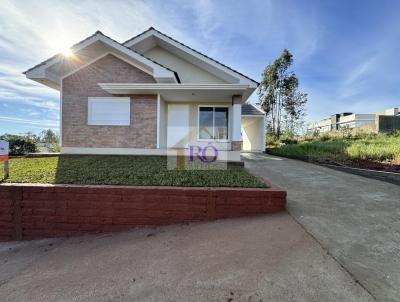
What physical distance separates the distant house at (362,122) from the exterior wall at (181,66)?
16477mm

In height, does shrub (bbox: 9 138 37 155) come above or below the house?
below

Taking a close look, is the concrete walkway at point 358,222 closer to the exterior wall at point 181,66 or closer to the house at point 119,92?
the house at point 119,92

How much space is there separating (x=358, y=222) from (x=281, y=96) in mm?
20477

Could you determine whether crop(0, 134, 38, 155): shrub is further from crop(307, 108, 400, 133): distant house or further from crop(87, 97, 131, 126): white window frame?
crop(307, 108, 400, 133): distant house

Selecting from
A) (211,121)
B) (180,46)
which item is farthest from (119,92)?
(211,121)

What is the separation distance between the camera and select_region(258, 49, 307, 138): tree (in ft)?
71.7

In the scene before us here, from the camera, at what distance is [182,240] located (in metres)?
3.50

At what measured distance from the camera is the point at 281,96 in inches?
883

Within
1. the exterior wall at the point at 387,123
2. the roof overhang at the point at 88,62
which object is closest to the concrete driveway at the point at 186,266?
the roof overhang at the point at 88,62

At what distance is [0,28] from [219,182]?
446 inches

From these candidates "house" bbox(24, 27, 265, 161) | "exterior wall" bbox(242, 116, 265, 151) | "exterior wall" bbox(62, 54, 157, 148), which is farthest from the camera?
"exterior wall" bbox(242, 116, 265, 151)

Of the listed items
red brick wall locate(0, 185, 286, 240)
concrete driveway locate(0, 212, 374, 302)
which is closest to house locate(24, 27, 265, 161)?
red brick wall locate(0, 185, 286, 240)

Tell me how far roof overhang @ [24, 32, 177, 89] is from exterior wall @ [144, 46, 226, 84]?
1.85 metres

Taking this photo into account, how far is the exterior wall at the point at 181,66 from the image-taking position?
11.6m
